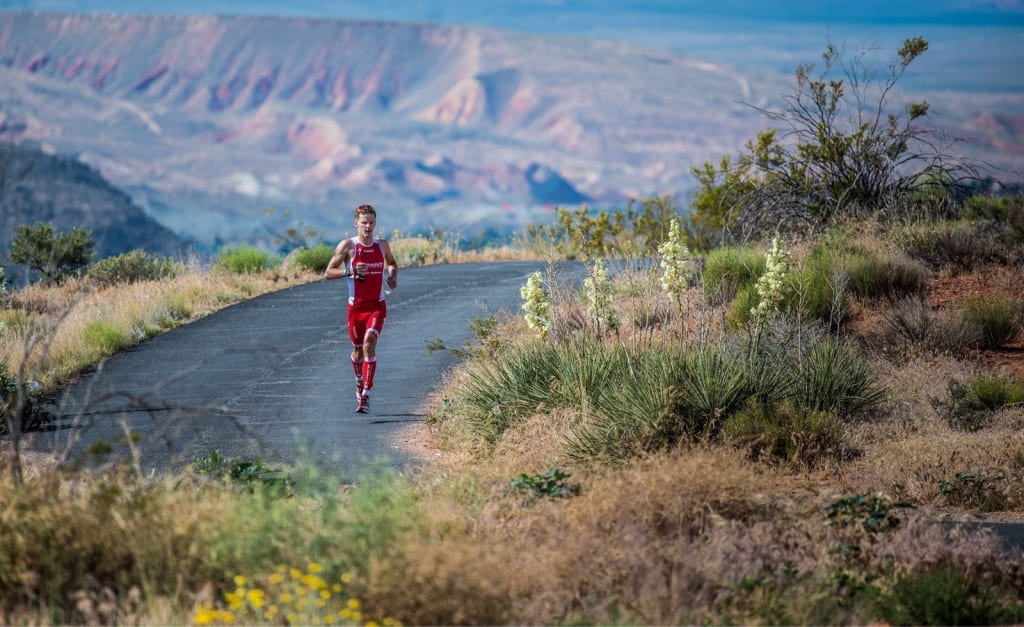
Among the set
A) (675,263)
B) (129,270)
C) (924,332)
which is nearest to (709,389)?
(675,263)

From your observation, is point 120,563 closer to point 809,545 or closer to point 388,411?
point 809,545

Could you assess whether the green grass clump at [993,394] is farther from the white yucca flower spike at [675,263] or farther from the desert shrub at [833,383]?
the white yucca flower spike at [675,263]

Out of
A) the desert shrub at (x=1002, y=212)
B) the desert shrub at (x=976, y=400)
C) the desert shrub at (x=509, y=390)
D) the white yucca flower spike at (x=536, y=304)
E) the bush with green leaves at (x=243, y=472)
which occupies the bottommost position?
the desert shrub at (x=976, y=400)

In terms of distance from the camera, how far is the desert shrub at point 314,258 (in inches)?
1011

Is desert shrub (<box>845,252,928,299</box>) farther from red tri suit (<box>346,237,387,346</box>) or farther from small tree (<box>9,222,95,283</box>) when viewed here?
small tree (<box>9,222,95,283</box>)

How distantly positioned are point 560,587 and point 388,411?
23.1 feet

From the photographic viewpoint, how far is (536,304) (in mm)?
12438

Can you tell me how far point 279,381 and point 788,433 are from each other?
271 inches

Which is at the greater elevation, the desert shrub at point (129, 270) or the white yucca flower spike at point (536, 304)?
the white yucca flower spike at point (536, 304)

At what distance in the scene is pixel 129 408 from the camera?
13.6m

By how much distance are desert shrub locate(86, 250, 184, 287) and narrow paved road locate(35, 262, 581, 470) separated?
395 centimetres

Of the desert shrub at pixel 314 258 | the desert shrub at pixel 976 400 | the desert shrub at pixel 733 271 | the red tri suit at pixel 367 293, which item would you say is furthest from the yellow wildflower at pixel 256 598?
the desert shrub at pixel 314 258

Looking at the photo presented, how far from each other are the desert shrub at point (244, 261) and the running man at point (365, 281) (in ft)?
36.8

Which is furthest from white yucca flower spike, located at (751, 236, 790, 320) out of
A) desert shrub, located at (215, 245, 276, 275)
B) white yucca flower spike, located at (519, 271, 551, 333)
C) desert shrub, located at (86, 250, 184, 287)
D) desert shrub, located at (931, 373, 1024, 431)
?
desert shrub, located at (86, 250, 184, 287)
